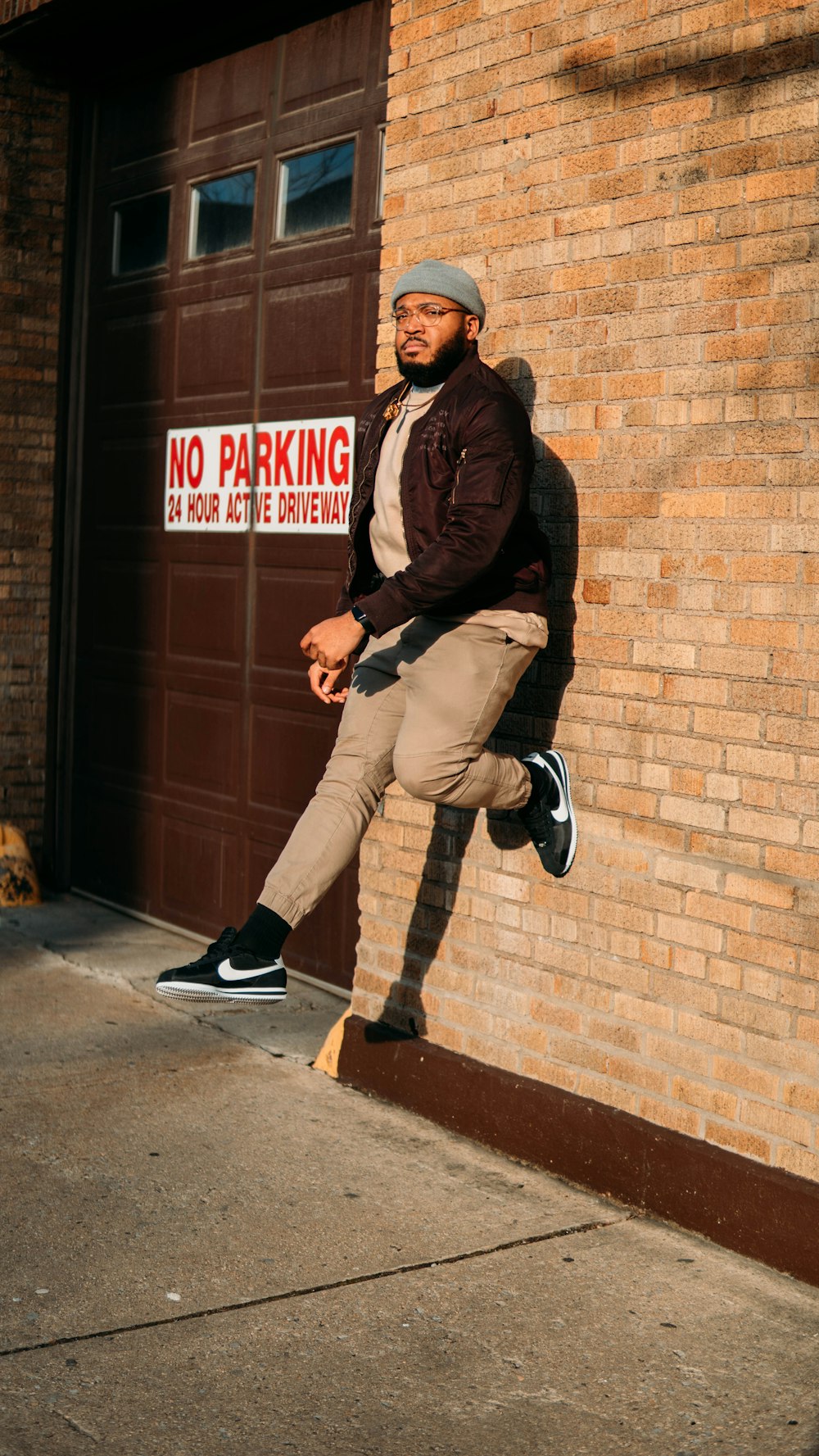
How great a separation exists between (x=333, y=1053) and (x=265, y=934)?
111 centimetres

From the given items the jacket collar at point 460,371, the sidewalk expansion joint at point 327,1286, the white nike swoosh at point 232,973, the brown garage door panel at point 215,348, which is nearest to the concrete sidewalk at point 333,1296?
the sidewalk expansion joint at point 327,1286

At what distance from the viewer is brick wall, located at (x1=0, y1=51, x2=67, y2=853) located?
7523 millimetres

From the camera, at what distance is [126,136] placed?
288 inches

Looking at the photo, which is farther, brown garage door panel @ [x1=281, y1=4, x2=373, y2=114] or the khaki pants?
brown garage door panel @ [x1=281, y1=4, x2=373, y2=114]

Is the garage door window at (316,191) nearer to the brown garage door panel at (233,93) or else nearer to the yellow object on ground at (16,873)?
the brown garage door panel at (233,93)

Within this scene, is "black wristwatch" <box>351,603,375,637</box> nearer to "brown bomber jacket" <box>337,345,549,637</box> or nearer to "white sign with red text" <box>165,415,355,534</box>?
"brown bomber jacket" <box>337,345,549,637</box>

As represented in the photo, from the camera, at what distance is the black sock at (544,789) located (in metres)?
4.29

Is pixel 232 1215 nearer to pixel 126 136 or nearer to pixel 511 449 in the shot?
pixel 511 449

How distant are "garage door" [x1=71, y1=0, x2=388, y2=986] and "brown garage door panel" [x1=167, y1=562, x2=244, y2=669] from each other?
1 cm

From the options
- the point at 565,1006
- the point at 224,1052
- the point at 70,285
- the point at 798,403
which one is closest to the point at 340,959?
the point at 224,1052

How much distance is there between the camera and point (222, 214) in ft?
22.0

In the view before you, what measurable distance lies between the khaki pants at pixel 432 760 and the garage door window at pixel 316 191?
2.34 m

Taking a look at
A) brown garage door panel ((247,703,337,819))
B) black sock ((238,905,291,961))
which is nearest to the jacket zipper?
black sock ((238,905,291,961))

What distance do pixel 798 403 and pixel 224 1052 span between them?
279cm
